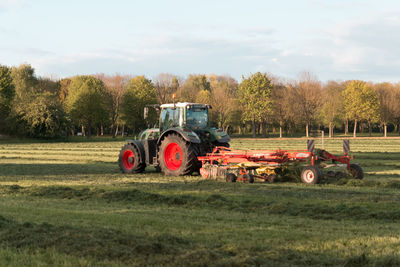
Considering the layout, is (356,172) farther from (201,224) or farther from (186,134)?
(201,224)

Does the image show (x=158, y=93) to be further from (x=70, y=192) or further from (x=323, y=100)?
(x=70, y=192)

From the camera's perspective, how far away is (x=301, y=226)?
828 centimetres

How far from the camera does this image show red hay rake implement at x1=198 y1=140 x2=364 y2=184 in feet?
48.2

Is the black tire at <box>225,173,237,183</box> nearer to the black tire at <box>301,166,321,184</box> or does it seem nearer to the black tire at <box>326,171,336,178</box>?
the black tire at <box>301,166,321,184</box>

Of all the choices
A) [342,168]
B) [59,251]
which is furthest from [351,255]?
[342,168]

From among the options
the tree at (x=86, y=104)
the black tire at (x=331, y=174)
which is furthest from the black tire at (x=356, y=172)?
the tree at (x=86, y=104)

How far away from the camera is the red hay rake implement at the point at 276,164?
14.7 m

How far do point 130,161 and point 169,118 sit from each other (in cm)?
243

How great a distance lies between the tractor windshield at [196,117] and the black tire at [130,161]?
8.11ft

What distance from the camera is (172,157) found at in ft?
57.0

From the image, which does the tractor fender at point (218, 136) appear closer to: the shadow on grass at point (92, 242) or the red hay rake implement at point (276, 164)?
the red hay rake implement at point (276, 164)

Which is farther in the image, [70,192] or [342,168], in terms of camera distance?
[342,168]

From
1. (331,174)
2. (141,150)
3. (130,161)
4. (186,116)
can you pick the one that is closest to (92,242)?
(331,174)

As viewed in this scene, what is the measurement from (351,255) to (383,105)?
252 feet
